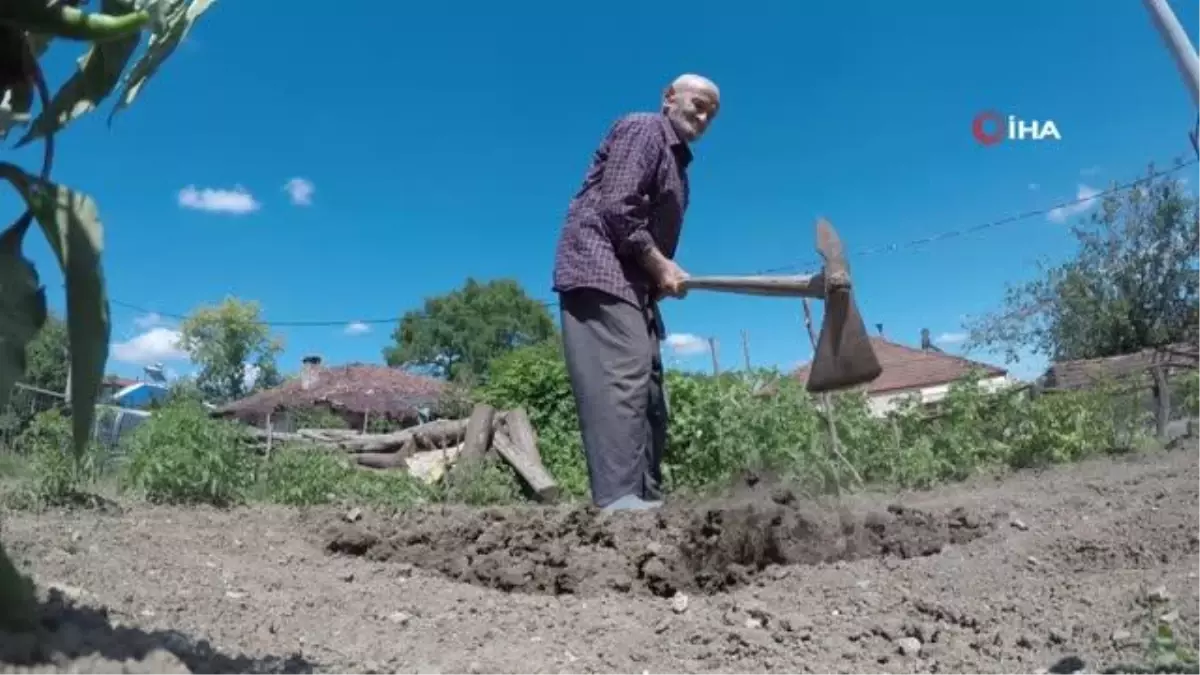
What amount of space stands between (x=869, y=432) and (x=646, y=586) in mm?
3245

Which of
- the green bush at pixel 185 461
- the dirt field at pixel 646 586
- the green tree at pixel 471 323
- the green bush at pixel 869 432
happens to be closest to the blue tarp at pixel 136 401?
the green bush at pixel 185 461

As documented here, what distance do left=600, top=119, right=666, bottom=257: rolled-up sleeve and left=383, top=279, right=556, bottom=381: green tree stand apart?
147 ft

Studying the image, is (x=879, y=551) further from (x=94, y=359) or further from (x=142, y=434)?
(x=142, y=434)

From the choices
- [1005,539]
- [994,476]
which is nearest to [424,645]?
[1005,539]

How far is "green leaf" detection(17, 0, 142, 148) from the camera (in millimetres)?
1086

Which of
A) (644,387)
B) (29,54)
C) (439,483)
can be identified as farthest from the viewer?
(439,483)

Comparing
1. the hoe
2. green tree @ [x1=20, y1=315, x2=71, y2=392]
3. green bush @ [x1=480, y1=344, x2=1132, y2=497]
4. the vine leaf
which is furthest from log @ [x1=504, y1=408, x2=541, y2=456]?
the vine leaf

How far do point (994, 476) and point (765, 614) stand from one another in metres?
3.22

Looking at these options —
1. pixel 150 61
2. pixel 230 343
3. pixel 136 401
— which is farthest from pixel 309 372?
pixel 150 61

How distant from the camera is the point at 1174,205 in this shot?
29.0 meters

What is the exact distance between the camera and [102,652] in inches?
36.4

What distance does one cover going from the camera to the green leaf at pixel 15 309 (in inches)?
34.9

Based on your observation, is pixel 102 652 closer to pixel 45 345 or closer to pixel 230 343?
pixel 45 345

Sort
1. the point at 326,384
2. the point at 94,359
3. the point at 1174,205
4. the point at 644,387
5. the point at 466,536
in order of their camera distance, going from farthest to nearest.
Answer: the point at 326,384 < the point at 1174,205 < the point at 644,387 < the point at 466,536 < the point at 94,359
